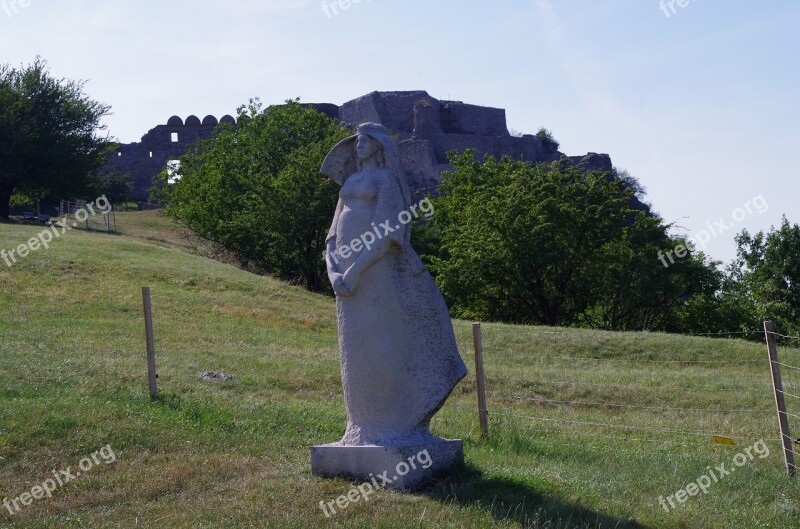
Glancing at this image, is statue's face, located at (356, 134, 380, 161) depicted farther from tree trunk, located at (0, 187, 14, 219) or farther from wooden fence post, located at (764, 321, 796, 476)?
tree trunk, located at (0, 187, 14, 219)

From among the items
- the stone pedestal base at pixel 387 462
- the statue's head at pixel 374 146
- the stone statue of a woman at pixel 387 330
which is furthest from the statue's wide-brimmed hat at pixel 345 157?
the stone pedestal base at pixel 387 462

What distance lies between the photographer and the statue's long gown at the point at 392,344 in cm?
821

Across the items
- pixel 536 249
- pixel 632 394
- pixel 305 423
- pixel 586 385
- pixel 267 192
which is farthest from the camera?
pixel 267 192

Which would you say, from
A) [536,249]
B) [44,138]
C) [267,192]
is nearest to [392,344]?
[536,249]

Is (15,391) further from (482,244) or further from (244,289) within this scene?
(482,244)

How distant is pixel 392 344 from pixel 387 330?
0.41ft

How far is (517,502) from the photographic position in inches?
310

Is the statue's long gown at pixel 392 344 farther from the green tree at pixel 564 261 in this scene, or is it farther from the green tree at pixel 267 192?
the green tree at pixel 267 192

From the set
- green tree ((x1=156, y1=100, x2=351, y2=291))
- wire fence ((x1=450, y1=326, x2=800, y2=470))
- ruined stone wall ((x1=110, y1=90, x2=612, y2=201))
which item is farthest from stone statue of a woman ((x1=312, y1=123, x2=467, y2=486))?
ruined stone wall ((x1=110, y1=90, x2=612, y2=201))

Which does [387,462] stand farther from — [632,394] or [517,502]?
[632,394]

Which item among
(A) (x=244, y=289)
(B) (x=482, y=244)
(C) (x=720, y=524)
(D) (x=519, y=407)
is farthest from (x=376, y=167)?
(B) (x=482, y=244)

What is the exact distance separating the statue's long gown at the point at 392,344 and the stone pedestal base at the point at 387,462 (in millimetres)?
105

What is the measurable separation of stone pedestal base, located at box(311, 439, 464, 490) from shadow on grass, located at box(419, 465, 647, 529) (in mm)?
147

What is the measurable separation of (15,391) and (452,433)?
560cm
